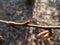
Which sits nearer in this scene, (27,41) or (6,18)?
(27,41)

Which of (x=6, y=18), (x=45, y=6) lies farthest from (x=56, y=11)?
(x=6, y=18)

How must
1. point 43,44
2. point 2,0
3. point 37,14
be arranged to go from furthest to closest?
point 2,0 → point 37,14 → point 43,44

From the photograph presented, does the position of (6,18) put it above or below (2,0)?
below

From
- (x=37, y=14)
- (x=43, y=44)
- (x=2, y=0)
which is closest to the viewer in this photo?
(x=43, y=44)

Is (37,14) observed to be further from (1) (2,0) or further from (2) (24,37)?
(1) (2,0)

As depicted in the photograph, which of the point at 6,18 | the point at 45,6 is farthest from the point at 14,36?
the point at 45,6

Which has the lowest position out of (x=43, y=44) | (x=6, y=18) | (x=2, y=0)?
(x=43, y=44)

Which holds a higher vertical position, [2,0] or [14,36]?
[2,0]

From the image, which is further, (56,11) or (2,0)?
(2,0)

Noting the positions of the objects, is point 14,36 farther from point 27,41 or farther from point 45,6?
point 45,6
